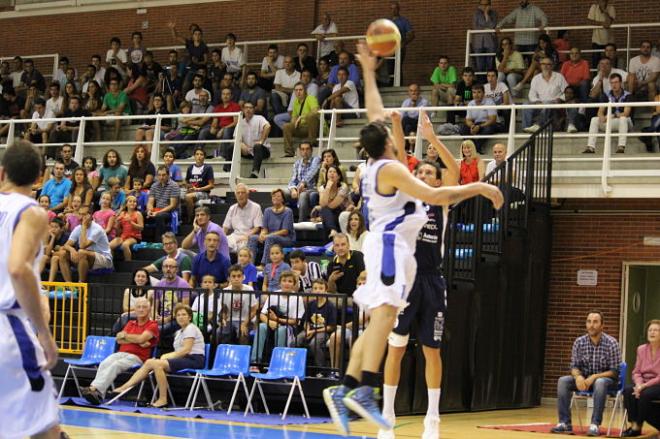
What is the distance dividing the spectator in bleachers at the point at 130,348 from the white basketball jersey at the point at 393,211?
6365mm

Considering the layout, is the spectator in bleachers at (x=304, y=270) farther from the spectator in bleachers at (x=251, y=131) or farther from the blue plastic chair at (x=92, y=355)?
the spectator in bleachers at (x=251, y=131)

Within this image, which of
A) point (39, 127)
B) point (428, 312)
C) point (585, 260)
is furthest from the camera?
point (39, 127)

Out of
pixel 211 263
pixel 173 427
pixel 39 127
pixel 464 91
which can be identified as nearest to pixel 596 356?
pixel 173 427

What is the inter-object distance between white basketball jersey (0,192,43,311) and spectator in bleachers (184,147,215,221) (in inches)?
491

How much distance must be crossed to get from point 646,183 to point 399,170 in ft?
30.8

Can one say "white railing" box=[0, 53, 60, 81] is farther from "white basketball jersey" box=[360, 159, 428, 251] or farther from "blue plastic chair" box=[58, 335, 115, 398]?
"white basketball jersey" box=[360, 159, 428, 251]

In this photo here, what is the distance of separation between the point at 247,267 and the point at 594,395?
4.64 metres

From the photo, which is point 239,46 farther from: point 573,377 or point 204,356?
point 573,377

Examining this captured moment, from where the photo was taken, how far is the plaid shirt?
1374 cm

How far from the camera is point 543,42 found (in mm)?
19938

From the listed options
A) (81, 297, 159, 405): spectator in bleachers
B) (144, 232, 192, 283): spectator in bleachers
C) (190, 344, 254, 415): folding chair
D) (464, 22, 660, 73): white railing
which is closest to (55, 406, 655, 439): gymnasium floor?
(81, 297, 159, 405): spectator in bleachers

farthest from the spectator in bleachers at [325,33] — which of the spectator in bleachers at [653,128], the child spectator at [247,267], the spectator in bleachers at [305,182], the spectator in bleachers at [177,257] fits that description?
the child spectator at [247,267]

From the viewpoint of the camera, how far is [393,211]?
867 cm

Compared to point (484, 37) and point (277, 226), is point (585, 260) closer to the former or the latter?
point (484, 37)
